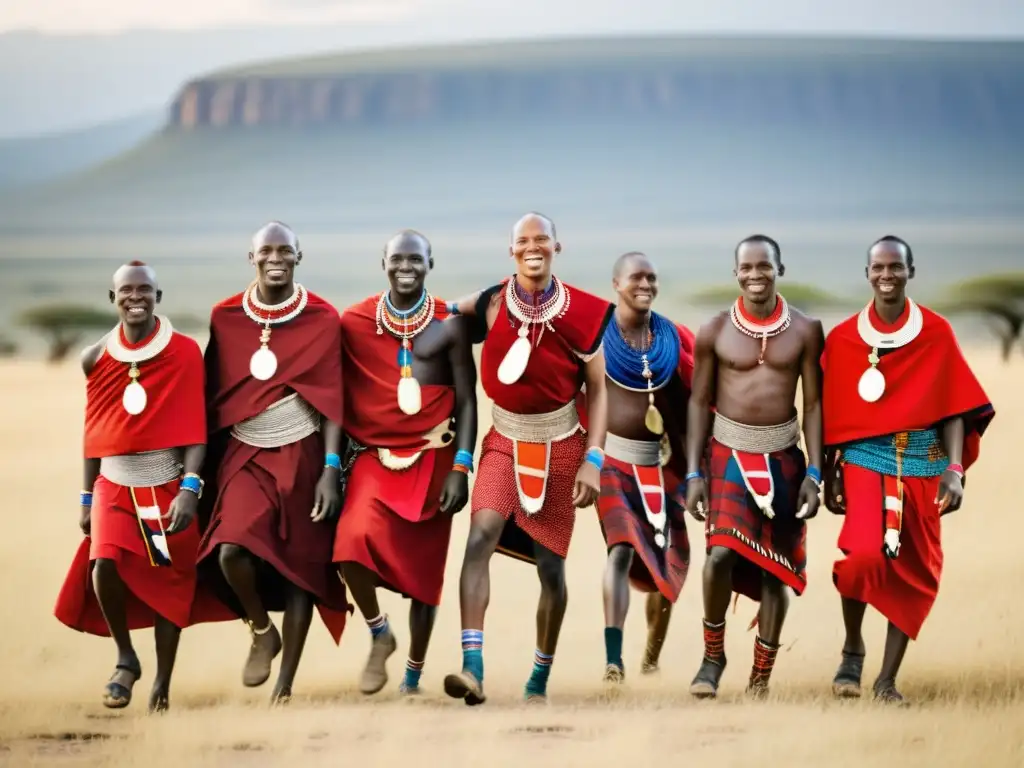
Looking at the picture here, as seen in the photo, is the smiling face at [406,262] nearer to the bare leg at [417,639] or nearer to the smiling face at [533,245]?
the smiling face at [533,245]

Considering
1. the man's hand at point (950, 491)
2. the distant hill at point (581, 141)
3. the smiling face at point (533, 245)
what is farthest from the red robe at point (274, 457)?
the distant hill at point (581, 141)

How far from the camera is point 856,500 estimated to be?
30.7ft

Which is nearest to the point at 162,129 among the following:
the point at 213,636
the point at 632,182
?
the point at 632,182

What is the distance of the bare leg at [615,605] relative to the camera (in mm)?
9711

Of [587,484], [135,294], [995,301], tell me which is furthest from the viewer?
[995,301]

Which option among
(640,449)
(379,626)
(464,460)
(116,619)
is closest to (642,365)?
(640,449)

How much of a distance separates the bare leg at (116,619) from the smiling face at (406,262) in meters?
2.08

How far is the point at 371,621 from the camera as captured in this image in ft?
31.3

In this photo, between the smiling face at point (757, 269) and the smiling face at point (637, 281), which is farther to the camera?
the smiling face at point (637, 281)

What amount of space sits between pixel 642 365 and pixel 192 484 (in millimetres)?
2519

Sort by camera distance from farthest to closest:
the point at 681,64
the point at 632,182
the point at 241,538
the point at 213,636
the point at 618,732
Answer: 1. the point at 681,64
2. the point at 632,182
3. the point at 213,636
4. the point at 241,538
5. the point at 618,732

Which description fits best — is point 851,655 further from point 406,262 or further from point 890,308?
point 406,262

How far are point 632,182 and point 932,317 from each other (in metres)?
78.3

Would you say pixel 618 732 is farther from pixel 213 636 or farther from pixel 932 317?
pixel 213 636
